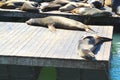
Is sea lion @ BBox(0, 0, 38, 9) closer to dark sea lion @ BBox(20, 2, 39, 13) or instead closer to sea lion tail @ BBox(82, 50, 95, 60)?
dark sea lion @ BBox(20, 2, 39, 13)

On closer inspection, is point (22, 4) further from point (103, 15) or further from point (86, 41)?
point (86, 41)

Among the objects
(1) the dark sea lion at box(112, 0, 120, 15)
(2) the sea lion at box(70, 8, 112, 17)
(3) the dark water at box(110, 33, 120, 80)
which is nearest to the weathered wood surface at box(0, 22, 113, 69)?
(3) the dark water at box(110, 33, 120, 80)

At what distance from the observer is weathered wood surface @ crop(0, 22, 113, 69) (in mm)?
6164

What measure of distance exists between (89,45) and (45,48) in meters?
0.78

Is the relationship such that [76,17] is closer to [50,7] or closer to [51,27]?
[50,7]

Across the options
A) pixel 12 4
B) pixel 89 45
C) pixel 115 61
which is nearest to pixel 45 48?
pixel 89 45

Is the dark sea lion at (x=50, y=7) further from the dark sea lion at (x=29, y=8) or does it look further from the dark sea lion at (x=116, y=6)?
the dark sea lion at (x=116, y=6)

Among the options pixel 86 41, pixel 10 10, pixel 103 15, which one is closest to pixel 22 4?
pixel 10 10

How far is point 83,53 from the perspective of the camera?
618cm

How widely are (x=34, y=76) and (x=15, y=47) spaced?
0.62 meters

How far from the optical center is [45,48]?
675 cm

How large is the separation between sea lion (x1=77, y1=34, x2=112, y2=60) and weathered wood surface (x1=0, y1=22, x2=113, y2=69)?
8 cm

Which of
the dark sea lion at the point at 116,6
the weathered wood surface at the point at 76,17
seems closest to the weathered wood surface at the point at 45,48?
the weathered wood surface at the point at 76,17

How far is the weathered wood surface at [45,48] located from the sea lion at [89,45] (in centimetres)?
8
